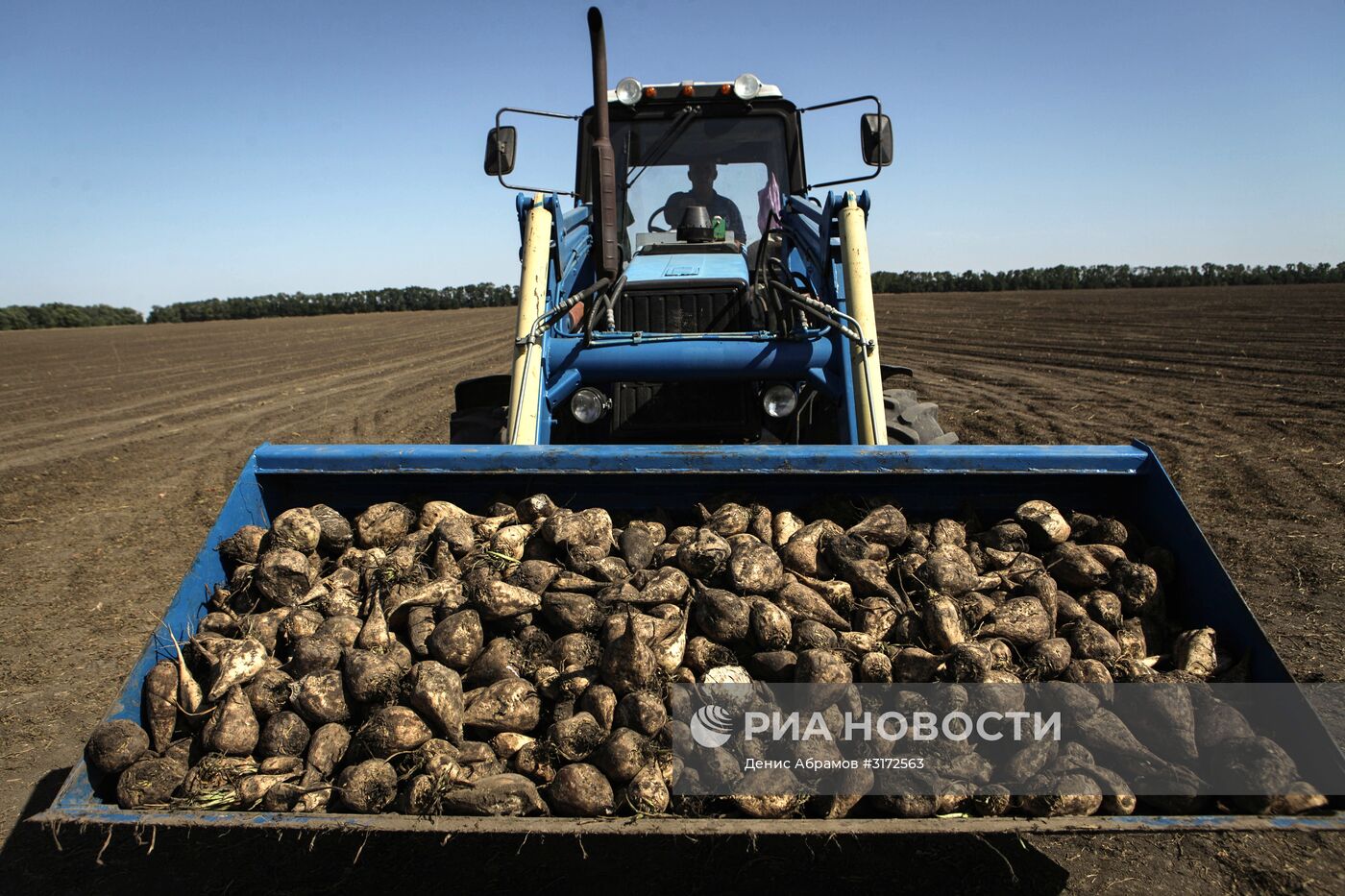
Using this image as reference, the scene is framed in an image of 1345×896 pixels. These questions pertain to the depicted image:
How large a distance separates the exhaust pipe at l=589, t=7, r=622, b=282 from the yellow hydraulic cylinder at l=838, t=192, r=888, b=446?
120 centimetres

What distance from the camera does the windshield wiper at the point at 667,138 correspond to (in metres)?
5.87

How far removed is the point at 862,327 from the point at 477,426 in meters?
2.39

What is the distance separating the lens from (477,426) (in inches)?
221

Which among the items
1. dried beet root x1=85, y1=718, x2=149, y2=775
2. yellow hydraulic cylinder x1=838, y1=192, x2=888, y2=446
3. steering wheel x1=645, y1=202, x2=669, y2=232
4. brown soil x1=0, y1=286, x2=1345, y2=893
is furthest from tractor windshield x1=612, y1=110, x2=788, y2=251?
dried beet root x1=85, y1=718, x2=149, y2=775

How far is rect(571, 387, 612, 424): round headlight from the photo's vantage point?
15.5 ft

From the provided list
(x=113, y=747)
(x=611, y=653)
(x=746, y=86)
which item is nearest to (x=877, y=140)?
(x=746, y=86)

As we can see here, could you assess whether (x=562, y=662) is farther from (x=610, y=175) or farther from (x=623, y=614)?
(x=610, y=175)

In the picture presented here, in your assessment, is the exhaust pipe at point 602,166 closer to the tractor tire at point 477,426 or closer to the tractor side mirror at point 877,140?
the tractor tire at point 477,426

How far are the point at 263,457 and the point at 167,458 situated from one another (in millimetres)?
6788

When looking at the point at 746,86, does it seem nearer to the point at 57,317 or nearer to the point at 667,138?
the point at 667,138

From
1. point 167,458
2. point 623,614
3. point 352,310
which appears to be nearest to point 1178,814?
point 623,614

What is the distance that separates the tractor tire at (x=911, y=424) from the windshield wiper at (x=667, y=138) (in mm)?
2099

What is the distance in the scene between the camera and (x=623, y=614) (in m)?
2.96

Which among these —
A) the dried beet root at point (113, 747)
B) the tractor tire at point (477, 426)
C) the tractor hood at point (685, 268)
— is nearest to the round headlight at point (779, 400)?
the tractor hood at point (685, 268)
